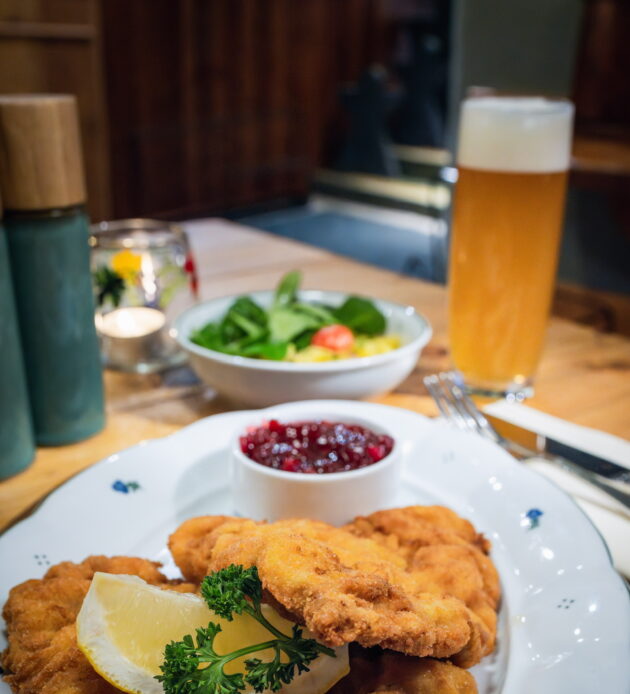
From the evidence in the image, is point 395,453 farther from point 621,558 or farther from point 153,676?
point 153,676

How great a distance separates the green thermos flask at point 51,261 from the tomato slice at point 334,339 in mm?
499

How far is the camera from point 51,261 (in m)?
1.19

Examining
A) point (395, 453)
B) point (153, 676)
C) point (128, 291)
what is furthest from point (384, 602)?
point (128, 291)

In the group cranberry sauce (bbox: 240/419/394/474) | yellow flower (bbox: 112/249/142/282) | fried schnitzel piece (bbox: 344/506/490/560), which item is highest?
yellow flower (bbox: 112/249/142/282)

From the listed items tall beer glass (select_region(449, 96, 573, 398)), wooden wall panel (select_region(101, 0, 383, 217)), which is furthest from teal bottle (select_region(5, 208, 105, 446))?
wooden wall panel (select_region(101, 0, 383, 217))

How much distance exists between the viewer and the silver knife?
113cm

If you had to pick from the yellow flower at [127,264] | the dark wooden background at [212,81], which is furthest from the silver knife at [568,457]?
the dark wooden background at [212,81]

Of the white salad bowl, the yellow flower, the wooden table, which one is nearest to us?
the wooden table

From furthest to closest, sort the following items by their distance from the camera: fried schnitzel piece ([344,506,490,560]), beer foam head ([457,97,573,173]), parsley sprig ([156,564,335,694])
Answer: beer foam head ([457,97,573,173]) < fried schnitzel piece ([344,506,490,560]) < parsley sprig ([156,564,335,694])

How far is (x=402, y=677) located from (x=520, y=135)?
45.2 inches

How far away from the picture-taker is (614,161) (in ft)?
12.6

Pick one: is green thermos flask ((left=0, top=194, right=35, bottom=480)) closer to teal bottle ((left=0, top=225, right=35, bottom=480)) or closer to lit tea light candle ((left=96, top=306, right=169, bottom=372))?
teal bottle ((left=0, top=225, right=35, bottom=480))

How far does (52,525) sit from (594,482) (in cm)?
83

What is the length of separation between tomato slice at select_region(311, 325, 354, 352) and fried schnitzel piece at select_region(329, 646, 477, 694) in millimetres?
844
